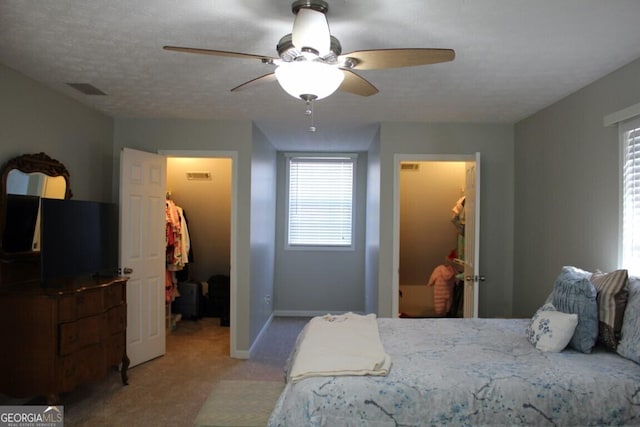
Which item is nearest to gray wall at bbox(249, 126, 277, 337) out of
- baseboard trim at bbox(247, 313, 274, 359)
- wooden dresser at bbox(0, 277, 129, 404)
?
baseboard trim at bbox(247, 313, 274, 359)

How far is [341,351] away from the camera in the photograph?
A: 6.73ft

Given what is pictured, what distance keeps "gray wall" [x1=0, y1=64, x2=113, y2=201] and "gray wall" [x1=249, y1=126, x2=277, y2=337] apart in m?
1.46

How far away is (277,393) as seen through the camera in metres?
2.38

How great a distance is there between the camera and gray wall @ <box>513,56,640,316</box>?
2.60m

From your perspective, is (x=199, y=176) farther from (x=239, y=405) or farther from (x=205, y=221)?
(x=239, y=405)

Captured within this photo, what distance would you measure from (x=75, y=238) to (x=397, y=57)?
280cm

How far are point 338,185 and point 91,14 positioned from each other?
13.7 ft

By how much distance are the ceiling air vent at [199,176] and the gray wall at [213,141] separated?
162 centimetres

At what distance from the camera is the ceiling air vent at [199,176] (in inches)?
221

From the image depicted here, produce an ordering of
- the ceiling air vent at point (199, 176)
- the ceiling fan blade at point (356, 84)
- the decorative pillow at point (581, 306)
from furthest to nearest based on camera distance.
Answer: the ceiling air vent at point (199, 176)
the decorative pillow at point (581, 306)
the ceiling fan blade at point (356, 84)

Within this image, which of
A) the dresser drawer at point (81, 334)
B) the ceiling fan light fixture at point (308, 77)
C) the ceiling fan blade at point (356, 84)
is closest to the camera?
the ceiling fan light fixture at point (308, 77)

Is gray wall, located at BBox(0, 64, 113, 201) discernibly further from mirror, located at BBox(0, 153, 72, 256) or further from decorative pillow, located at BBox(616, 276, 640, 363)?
decorative pillow, located at BBox(616, 276, 640, 363)

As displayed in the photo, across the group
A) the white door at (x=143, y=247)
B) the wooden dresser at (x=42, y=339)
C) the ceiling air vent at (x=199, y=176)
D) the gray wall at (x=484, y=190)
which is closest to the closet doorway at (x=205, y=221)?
the ceiling air vent at (x=199, y=176)

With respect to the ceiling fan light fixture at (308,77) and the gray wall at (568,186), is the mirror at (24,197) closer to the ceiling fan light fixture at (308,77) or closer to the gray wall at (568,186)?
the ceiling fan light fixture at (308,77)
